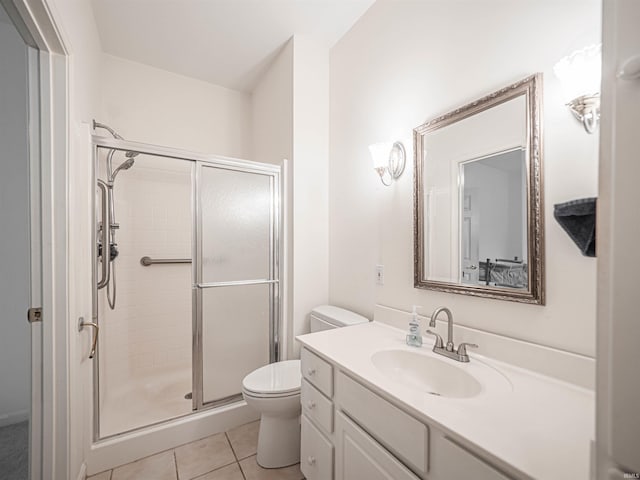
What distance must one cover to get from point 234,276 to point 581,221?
1.85 meters

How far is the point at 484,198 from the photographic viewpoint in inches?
48.1

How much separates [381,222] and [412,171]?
1.16 feet

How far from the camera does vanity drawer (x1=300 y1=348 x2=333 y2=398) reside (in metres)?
1.21

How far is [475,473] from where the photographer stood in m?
0.69

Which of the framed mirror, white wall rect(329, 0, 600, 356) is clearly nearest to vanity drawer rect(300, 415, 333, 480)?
white wall rect(329, 0, 600, 356)

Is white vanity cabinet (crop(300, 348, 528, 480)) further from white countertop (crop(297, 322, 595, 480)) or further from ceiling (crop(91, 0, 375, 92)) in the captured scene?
ceiling (crop(91, 0, 375, 92))

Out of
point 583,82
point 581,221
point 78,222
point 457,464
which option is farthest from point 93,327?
point 583,82

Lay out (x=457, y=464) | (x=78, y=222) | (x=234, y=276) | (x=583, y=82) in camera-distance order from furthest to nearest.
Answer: (x=234, y=276) < (x=78, y=222) < (x=583, y=82) < (x=457, y=464)

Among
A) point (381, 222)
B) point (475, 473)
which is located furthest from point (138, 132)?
point (475, 473)

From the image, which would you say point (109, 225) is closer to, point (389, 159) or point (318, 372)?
point (318, 372)

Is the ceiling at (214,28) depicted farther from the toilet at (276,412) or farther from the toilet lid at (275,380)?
the toilet lid at (275,380)

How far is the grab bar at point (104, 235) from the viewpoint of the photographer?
1.83 m

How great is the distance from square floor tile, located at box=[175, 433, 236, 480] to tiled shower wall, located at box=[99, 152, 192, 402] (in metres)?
0.84

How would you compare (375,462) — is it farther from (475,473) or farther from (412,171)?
(412,171)
